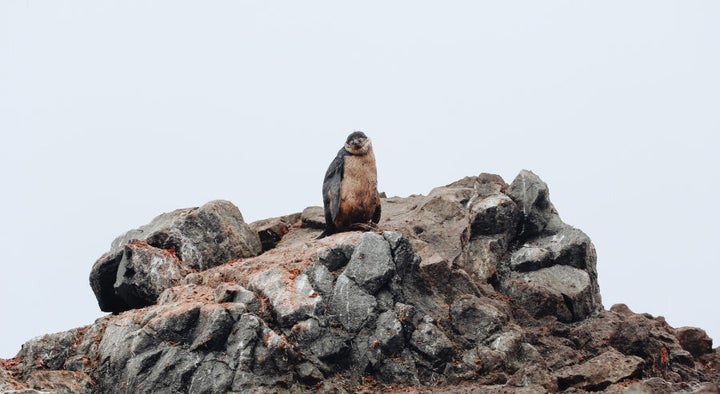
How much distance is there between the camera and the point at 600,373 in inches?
717

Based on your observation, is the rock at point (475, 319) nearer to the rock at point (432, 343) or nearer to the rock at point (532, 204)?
the rock at point (432, 343)

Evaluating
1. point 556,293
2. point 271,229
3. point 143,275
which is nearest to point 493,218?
point 556,293

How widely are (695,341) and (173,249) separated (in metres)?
13.4

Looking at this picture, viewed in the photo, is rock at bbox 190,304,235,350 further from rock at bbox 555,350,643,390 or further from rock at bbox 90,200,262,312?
rock at bbox 555,350,643,390

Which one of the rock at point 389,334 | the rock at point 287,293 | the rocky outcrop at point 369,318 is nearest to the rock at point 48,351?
the rocky outcrop at point 369,318

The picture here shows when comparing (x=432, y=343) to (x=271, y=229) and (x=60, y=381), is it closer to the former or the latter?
(x=60, y=381)

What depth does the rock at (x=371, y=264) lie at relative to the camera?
1980 centimetres

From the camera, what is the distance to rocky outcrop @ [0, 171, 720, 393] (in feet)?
59.7

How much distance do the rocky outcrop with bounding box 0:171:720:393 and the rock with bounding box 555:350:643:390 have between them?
0.03 metres

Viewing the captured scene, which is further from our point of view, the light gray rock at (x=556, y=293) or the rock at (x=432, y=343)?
the light gray rock at (x=556, y=293)

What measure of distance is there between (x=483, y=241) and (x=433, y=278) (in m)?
3.14

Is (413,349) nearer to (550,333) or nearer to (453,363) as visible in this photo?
(453,363)

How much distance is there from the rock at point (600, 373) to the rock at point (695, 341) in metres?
4.46

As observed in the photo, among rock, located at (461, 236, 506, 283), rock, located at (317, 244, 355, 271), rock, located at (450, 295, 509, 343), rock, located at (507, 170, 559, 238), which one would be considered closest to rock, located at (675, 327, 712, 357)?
rock, located at (507, 170, 559, 238)
